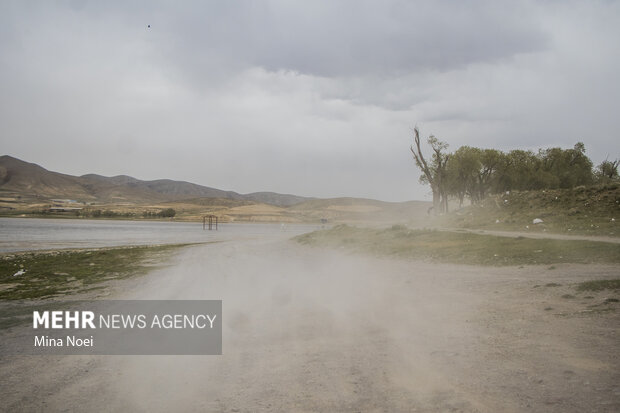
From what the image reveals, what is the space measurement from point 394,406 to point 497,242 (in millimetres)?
15195

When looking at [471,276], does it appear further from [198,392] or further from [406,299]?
[198,392]

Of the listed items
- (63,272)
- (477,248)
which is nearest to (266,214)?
(63,272)

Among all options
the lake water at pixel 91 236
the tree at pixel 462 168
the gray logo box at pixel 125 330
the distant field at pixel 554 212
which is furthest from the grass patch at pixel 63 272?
the tree at pixel 462 168

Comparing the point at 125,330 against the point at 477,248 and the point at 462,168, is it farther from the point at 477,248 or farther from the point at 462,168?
the point at 462,168

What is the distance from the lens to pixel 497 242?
57.1ft

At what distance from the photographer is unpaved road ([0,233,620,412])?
4.40 metres

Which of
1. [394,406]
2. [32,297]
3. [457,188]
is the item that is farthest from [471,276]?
[457,188]

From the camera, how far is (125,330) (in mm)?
7582

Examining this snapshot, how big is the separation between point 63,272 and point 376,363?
612 inches

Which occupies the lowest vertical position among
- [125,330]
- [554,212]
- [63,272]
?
[63,272]

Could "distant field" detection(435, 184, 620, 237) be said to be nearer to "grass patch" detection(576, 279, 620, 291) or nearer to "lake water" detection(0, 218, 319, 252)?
"grass patch" detection(576, 279, 620, 291)

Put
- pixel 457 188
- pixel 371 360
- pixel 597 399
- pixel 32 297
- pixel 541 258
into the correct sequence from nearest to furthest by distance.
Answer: pixel 597 399 < pixel 371 360 < pixel 32 297 < pixel 541 258 < pixel 457 188

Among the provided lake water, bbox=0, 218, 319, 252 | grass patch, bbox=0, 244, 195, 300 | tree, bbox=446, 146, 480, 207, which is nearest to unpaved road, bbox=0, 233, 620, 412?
grass patch, bbox=0, 244, 195, 300

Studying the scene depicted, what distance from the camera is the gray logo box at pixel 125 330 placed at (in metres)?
6.45
